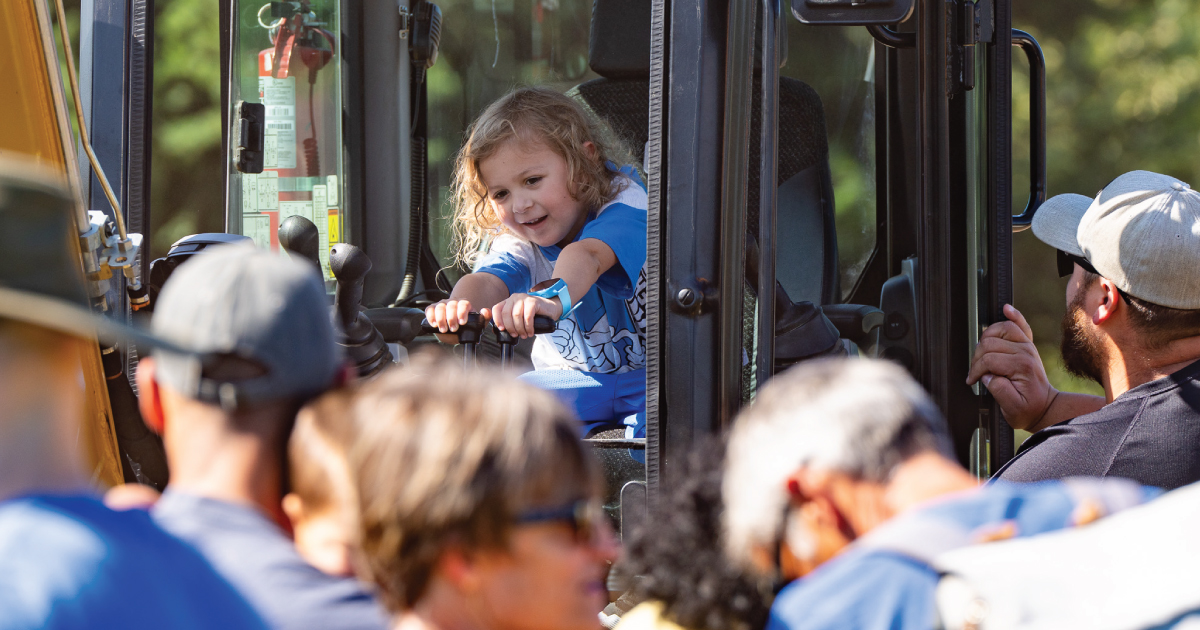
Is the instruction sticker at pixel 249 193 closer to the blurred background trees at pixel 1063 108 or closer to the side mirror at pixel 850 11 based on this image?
the side mirror at pixel 850 11

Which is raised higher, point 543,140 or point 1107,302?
→ point 543,140

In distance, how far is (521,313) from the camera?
212 centimetres

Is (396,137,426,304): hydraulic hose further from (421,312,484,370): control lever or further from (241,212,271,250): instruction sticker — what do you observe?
(421,312,484,370): control lever

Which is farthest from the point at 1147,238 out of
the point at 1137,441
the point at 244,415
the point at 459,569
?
the point at 244,415

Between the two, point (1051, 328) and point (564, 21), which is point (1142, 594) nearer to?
point (564, 21)

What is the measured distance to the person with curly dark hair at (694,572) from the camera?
130 centimetres

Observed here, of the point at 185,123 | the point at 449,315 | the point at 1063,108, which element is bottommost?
the point at 449,315

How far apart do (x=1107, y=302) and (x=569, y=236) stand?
1.15m

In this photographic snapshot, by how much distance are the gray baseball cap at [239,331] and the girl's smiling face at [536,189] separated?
1512 millimetres

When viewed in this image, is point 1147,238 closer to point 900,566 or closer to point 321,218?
point 900,566

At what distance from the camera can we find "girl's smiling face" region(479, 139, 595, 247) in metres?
2.65

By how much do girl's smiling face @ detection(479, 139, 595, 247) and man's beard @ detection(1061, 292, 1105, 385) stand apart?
41.8 inches

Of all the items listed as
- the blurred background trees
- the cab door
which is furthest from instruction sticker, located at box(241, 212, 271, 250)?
the blurred background trees

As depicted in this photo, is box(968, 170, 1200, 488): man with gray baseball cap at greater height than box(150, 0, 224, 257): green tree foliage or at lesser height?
lesser
